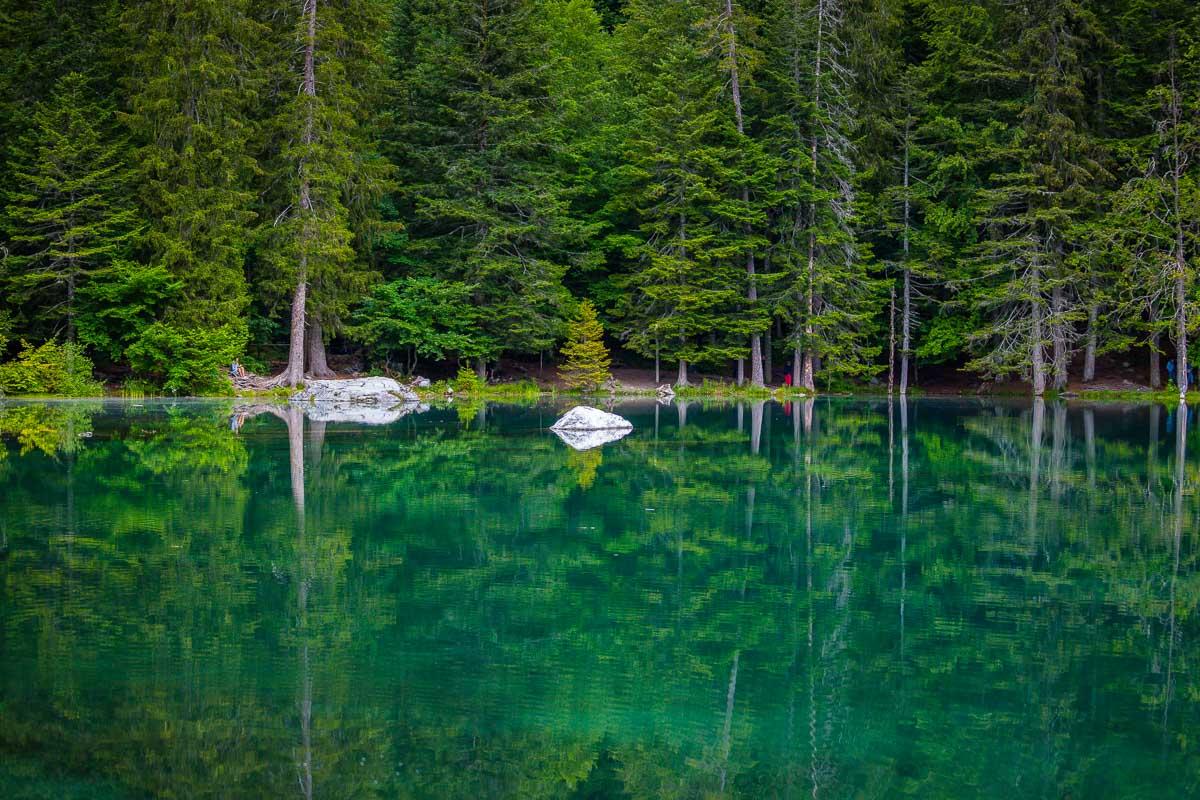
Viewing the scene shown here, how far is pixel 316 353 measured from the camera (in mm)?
37406

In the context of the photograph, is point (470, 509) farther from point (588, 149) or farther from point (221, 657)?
point (588, 149)

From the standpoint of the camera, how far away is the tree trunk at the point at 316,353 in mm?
37062

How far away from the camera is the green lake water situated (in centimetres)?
491

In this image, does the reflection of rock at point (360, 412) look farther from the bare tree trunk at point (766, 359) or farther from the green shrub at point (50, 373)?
the bare tree trunk at point (766, 359)

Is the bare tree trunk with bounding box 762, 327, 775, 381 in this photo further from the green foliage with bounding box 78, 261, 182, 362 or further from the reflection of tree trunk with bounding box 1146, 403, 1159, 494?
the green foliage with bounding box 78, 261, 182, 362

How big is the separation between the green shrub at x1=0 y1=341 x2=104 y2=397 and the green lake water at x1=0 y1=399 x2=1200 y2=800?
1900 centimetres

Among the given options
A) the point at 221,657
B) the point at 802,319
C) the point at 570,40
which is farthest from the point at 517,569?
the point at 570,40

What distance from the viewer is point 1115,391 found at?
37.6 metres

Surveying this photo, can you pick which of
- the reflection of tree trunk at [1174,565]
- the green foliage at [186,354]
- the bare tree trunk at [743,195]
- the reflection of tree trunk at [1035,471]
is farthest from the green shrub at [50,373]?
the reflection of tree trunk at [1174,565]

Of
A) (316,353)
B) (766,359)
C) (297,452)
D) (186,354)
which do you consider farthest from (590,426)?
(766,359)

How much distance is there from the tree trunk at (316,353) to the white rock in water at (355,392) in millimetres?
1860

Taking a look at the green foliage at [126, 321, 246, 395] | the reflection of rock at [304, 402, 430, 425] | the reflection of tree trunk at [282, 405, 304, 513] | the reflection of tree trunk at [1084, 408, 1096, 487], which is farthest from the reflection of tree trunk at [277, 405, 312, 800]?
the green foliage at [126, 321, 246, 395]

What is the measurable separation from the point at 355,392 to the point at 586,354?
8.47 m

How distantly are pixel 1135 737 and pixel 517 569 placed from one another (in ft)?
16.5
